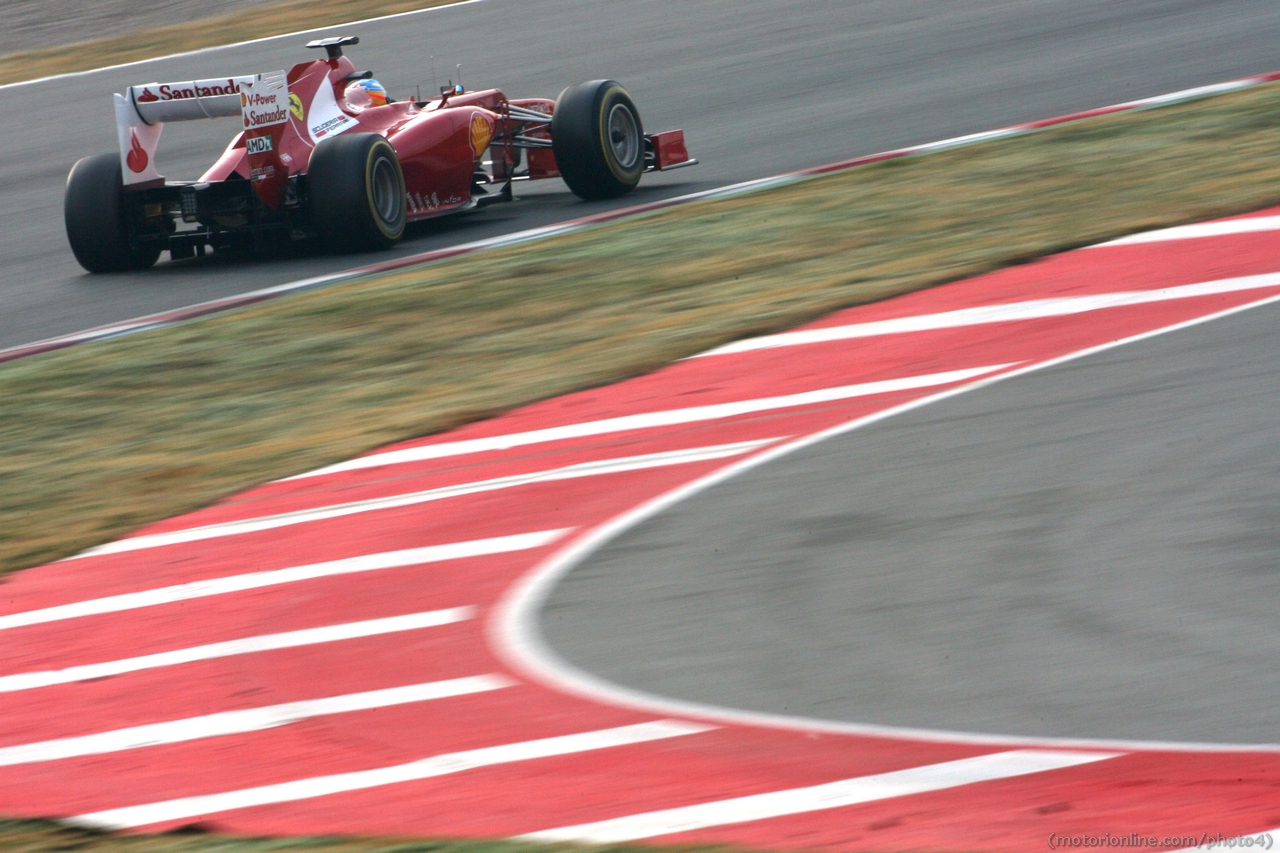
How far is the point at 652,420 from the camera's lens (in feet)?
24.4

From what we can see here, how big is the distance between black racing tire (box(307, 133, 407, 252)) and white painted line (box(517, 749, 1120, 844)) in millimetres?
7920

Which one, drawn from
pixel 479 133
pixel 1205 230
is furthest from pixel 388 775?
pixel 479 133

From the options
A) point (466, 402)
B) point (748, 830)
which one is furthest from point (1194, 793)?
point (466, 402)

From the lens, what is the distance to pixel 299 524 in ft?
22.0

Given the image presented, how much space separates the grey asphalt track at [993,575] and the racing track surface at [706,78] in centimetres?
596

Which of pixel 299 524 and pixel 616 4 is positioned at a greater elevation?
pixel 616 4

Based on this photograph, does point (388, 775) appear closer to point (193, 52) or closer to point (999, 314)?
point (999, 314)

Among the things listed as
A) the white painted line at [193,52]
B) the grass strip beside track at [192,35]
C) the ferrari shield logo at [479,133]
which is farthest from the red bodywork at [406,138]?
the grass strip beside track at [192,35]

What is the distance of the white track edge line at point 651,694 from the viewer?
163 inches

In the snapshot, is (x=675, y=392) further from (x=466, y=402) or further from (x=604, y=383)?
(x=466, y=402)

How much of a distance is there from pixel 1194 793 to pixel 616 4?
19.0m

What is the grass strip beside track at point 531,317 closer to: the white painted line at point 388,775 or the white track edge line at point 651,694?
the white track edge line at point 651,694

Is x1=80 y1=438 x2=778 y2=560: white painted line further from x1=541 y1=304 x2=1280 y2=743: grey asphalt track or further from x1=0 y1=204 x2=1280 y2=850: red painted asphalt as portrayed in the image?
x1=541 y1=304 x2=1280 y2=743: grey asphalt track

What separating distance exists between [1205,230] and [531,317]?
3.74 meters
